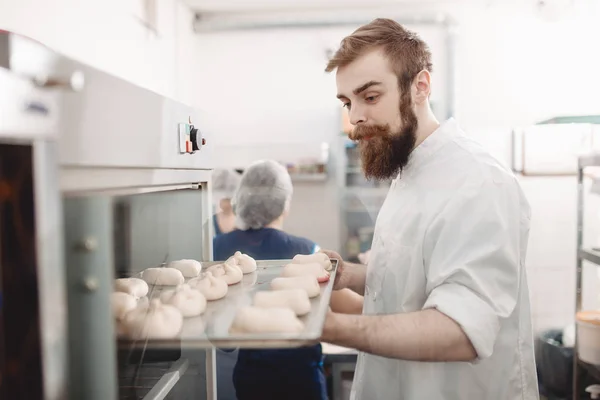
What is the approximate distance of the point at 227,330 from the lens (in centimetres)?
72

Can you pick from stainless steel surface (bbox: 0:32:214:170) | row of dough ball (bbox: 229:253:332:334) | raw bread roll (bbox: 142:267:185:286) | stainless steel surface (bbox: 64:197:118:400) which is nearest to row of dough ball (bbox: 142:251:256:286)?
raw bread roll (bbox: 142:267:185:286)

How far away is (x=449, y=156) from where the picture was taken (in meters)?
1.13

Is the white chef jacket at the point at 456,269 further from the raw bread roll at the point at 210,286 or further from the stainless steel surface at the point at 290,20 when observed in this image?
the stainless steel surface at the point at 290,20

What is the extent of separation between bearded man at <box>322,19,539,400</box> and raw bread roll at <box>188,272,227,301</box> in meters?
0.23

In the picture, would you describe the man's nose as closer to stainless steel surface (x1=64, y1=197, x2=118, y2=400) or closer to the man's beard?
the man's beard

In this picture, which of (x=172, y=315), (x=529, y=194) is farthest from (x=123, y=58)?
(x=529, y=194)

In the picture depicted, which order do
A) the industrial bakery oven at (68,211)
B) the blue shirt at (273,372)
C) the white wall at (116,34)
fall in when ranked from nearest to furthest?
the industrial bakery oven at (68,211), the blue shirt at (273,372), the white wall at (116,34)

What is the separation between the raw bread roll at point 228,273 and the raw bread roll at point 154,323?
0.24 m

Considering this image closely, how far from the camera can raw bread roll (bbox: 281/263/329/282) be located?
3.30 ft

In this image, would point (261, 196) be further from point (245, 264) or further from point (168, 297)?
point (168, 297)

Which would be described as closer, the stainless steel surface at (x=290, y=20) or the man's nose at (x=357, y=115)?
the man's nose at (x=357, y=115)

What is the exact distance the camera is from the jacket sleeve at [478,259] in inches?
34.8

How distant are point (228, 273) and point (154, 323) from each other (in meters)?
0.31

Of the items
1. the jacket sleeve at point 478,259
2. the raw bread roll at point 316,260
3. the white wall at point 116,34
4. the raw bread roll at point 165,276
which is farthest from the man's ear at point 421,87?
the white wall at point 116,34
